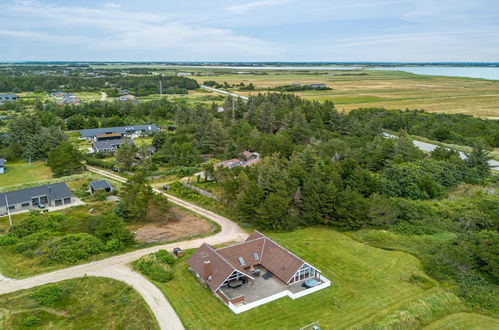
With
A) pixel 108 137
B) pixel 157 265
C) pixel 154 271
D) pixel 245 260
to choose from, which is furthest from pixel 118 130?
pixel 245 260

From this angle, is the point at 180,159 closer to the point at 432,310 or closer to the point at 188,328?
the point at 188,328

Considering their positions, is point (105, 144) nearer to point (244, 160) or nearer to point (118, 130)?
point (118, 130)

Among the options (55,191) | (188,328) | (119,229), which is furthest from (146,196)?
(188,328)

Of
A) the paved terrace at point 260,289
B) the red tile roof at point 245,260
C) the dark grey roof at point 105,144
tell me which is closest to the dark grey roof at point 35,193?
the dark grey roof at point 105,144

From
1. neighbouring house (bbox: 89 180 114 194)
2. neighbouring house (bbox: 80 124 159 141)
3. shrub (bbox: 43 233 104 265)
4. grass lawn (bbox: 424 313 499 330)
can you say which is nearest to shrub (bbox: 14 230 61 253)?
shrub (bbox: 43 233 104 265)

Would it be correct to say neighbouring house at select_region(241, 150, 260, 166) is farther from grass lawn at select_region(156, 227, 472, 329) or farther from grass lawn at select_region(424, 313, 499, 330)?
grass lawn at select_region(424, 313, 499, 330)

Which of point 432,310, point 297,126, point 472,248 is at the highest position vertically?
point 297,126
